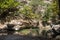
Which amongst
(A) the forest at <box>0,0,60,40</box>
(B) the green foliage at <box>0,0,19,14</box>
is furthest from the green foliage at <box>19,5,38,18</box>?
(B) the green foliage at <box>0,0,19,14</box>

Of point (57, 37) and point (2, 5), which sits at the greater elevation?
point (2, 5)

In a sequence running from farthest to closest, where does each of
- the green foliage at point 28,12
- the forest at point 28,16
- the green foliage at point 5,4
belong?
the green foliage at point 28,12 → the green foliage at point 5,4 → the forest at point 28,16

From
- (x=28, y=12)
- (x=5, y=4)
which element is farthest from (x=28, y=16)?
(x=5, y=4)

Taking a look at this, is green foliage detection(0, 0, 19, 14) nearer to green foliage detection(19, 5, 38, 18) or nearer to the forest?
the forest

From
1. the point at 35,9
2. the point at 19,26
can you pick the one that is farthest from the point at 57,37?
the point at 35,9

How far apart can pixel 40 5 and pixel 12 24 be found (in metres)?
3.38

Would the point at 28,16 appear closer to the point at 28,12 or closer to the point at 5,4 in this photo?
the point at 28,12

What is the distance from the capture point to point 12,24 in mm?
16188

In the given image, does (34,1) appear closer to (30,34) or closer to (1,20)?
(1,20)

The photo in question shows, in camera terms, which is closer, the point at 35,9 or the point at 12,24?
the point at 12,24

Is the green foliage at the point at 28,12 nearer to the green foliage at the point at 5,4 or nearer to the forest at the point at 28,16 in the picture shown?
the forest at the point at 28,16

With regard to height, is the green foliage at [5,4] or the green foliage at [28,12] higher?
the green foliage at [5,4]

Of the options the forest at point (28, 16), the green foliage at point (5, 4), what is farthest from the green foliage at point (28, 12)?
the green foliage at point (5, 4)

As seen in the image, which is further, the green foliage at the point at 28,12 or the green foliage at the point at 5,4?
the green foliage at the point at 28,12
